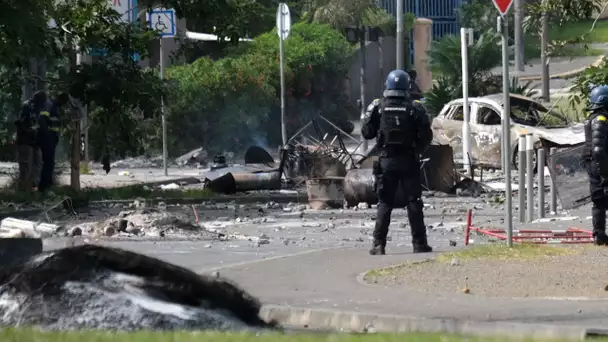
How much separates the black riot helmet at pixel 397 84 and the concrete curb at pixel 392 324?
3.87 metres

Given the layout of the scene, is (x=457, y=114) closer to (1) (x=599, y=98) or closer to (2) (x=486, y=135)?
(2) (x=486, y=135)

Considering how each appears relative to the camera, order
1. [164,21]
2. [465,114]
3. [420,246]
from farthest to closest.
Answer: [465,114], [164,21], [420,246]

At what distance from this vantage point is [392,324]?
9.64m

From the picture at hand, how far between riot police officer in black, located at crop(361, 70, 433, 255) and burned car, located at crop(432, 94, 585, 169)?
12841mm

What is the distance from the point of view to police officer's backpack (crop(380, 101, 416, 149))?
13.7 metres

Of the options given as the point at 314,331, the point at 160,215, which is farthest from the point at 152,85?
the point at 314,331

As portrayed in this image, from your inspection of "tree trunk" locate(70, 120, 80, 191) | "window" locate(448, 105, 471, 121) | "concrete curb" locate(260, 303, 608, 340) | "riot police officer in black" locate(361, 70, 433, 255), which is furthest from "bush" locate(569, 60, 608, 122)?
"window" locate(448, 105, 471, 121)

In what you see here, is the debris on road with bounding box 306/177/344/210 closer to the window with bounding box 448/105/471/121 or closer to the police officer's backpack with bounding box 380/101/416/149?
the police officer's backpack with bounding box 380/101/416/149

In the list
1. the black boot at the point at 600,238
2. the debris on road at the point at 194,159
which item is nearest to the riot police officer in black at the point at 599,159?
the black boot at the point at 600,238

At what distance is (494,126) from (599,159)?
1401 cm

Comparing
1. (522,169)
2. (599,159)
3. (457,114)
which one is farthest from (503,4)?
(457,114)

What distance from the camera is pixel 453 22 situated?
6469 cm

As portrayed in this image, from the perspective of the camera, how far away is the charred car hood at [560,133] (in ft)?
86.4

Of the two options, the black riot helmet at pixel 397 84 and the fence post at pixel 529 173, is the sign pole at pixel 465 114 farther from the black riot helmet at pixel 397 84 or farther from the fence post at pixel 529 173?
the black riot helmet at pixel 397 84
